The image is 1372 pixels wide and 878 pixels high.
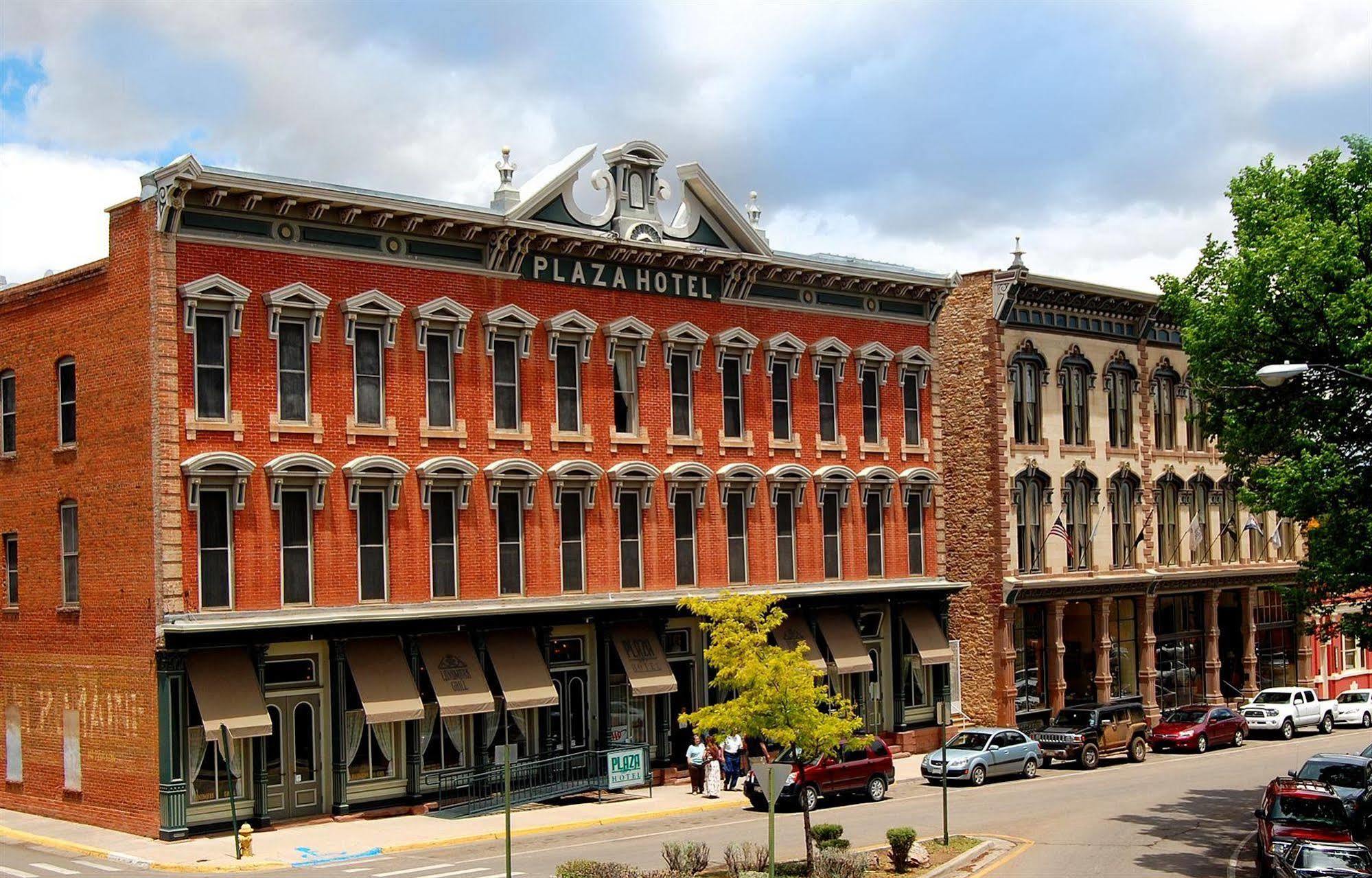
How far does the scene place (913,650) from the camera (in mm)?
48594

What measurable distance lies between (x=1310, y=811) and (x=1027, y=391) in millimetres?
26278

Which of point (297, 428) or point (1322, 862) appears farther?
point (297, 428)

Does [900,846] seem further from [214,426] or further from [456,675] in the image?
[214,426]

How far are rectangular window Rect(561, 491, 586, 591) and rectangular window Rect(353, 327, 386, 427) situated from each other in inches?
231

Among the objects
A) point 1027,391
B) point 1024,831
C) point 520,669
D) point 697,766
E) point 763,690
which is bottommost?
point 1024,831

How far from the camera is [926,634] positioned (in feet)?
160

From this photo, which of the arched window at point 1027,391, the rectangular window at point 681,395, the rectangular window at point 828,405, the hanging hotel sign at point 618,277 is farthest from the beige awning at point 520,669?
the arched window at point 1027,391

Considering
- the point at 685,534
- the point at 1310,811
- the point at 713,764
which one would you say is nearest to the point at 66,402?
the point at 685,534

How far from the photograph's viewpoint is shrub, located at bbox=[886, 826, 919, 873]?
2716cm

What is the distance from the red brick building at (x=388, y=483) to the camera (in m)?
32.9

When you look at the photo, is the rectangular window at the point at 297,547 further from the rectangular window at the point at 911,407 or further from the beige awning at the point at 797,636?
the rectangular window at the point at 911,407

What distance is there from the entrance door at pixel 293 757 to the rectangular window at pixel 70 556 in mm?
5645

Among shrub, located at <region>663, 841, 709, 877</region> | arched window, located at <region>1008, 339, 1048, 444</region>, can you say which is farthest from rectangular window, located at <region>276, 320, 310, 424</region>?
arched window, located at <region>1008, 339, 1048, 444</region>

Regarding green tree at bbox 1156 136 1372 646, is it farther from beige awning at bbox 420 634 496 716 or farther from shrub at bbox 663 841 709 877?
beige awning at bbox 420 634 496 716
